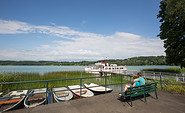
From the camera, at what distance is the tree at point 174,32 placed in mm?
14711

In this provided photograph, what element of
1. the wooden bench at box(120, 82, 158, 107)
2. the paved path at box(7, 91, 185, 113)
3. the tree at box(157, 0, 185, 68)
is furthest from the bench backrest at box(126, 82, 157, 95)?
the tree at box(157, 0, 185, 68)

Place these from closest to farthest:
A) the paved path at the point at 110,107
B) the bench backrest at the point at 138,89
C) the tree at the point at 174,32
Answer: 1. the paved path at the point at 110,107
2. the bench backrest at the point at 138,89
3. the tree at the point at 174,32

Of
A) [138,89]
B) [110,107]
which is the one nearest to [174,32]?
[138,89]

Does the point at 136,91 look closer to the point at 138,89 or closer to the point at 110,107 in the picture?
the point at 138,89

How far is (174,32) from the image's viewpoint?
1622 centimetres

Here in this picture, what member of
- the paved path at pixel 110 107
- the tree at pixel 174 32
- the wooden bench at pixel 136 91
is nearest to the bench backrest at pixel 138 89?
the wooden bench at pixel 136 91

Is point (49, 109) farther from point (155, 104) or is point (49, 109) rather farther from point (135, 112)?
point (155, 104)

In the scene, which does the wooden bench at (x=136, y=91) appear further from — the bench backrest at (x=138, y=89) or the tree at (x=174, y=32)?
the tree at (x=174, y=32)

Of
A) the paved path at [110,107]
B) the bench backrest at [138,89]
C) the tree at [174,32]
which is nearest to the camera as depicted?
the paved path at [110,107]

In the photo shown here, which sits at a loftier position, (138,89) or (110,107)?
(138,89)

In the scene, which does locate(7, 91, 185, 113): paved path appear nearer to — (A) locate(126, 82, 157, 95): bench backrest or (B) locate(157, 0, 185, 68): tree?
(A) locate(126, 82, 157, 95): bench backrest

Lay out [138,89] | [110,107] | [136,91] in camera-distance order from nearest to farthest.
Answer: [110,107]
[136,91]
[138,89]

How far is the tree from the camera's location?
14.7m

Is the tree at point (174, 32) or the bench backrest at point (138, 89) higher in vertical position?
the tree at point (174, 32)
